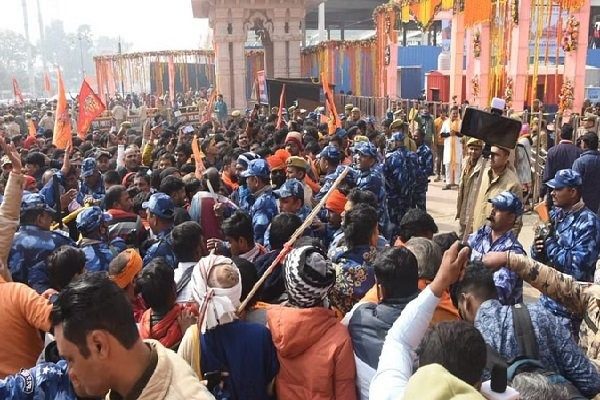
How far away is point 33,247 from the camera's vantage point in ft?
12.1

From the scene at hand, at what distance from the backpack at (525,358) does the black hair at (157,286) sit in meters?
1.36

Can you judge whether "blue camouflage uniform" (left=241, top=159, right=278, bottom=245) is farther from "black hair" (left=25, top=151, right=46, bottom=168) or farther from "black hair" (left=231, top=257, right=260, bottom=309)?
"black hair" (left=25, top=151, right=46, bottom=168)

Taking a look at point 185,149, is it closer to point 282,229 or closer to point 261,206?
point 261,206

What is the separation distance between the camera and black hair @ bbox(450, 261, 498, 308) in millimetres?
2355

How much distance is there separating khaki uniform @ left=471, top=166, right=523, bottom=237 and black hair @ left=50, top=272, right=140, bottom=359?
3.16 metres

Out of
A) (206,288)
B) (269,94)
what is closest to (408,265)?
(206,288)

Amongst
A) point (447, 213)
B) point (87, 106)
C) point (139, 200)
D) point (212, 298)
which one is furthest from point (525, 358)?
point (87, 106)

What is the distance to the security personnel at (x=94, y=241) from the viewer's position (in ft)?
11.8

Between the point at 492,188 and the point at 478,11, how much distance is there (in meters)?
9.61

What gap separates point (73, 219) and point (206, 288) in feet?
9.58

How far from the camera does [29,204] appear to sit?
3.93 metres

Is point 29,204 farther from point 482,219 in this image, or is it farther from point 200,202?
point 482,219

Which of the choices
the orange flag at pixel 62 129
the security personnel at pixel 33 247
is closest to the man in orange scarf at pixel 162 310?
the security personnel at pixel 33 247

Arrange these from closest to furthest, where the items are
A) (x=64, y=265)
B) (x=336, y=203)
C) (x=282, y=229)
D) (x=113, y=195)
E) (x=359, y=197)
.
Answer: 1. (x=64, y=265)
2. (x=282, y=229)
3. (x=359, y=197)
4. (x=113, y=195)
5. (x=336, y=203)
